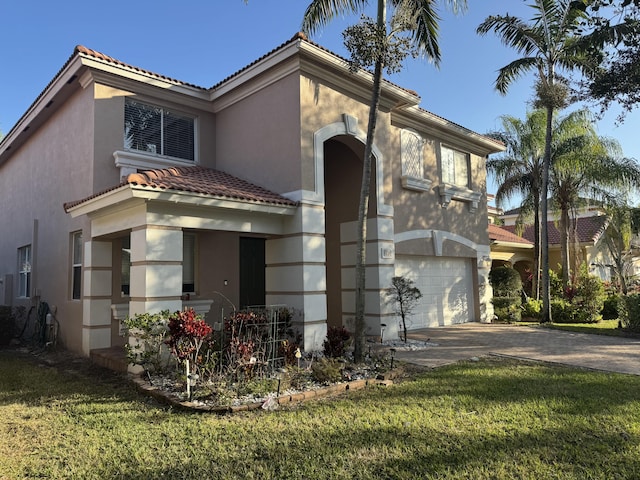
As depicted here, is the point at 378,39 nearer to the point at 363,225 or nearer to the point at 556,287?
the point at 363,225

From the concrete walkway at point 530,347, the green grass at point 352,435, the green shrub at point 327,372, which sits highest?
the green shrub at point 327,372

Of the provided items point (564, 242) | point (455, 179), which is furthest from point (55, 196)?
point (564, 242)

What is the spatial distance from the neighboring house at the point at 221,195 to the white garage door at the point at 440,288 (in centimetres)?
10

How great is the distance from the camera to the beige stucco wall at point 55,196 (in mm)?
10695

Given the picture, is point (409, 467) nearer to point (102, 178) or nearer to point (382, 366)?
point (382, 366)

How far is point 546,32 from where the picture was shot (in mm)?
14914

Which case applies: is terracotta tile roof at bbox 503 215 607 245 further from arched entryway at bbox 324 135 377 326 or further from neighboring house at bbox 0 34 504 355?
arched entryway at bbox 324 135 377 326

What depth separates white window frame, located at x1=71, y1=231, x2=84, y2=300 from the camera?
1098 cm

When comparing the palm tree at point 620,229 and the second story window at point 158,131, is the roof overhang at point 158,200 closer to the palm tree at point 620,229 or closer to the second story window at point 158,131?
the second story window at point 158,131

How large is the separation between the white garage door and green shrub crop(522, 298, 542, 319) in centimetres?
333

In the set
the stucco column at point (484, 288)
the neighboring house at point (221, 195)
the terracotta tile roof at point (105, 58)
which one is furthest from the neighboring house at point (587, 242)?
the terracotta tile roof at point (105, 58)

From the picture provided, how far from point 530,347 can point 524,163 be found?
11.6 m

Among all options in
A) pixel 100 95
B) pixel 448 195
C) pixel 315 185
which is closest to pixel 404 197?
pixel 448 195

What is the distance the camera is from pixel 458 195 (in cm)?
1577
